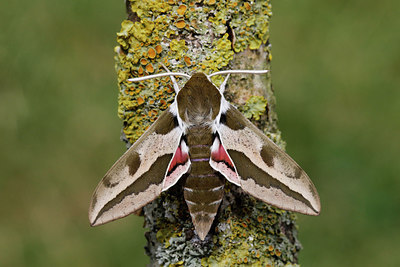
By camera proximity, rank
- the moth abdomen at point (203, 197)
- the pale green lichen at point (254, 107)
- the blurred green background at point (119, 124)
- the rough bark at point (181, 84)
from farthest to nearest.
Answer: the blurred green background at point (119, 124), the pale green lichen at point (254, 107), the rough bark at point (181, 84), the moth abdomen at point (203, 197)

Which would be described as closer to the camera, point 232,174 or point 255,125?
point 232,174

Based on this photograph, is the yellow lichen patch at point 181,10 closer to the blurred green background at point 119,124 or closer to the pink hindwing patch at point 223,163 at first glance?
the pink hindwing patch at point 223,163

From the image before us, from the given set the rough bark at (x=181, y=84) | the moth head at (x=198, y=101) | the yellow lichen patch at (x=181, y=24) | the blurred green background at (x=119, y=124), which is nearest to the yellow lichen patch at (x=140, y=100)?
the rough bark at (x=181, y=84)

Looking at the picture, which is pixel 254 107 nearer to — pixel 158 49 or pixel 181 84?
pixel 181 84
